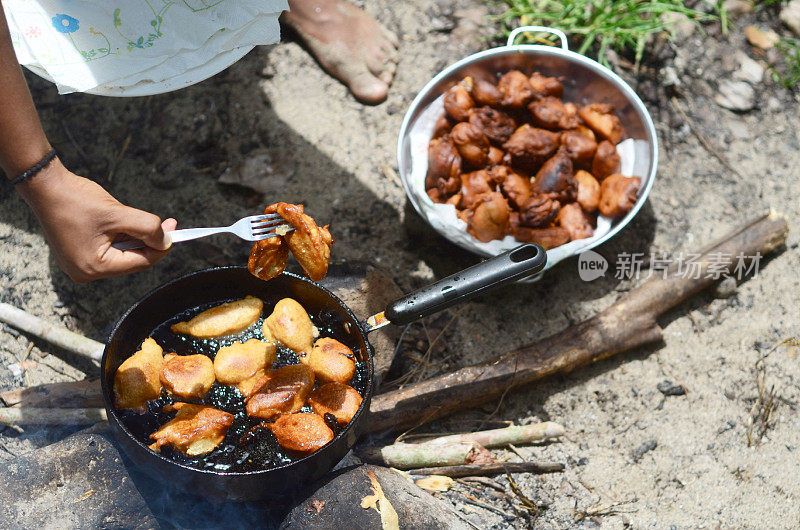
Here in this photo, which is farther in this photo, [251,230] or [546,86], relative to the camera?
[546,86]

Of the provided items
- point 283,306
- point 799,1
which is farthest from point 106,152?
point 799,1

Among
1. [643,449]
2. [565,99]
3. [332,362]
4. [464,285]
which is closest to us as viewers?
[464,285]

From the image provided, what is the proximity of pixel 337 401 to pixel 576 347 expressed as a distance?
128 centimetres

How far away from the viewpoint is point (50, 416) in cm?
278

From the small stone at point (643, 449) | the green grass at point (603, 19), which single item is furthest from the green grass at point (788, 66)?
the small stone at point (643, 449)

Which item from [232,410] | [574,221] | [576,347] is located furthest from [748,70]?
[232,410]

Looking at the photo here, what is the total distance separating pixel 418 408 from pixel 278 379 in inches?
28.7

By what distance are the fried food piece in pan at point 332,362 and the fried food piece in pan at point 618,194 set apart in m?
1.54

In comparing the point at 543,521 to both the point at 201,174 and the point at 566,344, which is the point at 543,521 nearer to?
the point at 566,344

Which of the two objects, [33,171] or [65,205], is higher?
[33,171]

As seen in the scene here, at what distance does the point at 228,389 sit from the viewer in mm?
2703

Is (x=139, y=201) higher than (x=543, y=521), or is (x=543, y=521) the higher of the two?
(x=139, y=201)

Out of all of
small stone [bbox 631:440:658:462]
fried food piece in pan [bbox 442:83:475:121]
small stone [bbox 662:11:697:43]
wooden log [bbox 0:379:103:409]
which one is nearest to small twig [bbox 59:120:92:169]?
wooden log [bbox 0:379:103:409]

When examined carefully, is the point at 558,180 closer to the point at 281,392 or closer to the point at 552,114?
the point at 552,114
